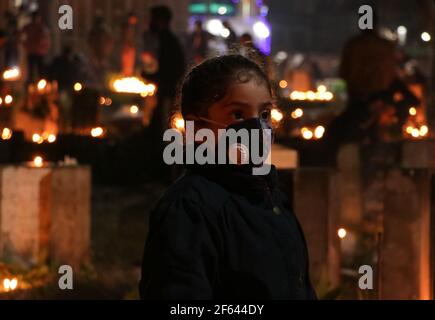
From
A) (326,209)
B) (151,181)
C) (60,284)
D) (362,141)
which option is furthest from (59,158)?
(326,209)

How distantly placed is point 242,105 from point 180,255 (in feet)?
1.52

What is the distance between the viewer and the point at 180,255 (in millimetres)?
2822

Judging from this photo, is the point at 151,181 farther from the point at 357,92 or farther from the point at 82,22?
the point at 82,22

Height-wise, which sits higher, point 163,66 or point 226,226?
point 163,66

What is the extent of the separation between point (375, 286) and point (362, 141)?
686 cm

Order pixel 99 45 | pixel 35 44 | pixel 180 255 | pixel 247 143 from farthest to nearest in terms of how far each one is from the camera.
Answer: pixel 99 45
pixel 35 44
pixel 247 143
pixel 180 255

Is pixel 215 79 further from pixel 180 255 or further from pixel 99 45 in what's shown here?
pixel 99 45

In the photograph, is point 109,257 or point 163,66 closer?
point 109,257

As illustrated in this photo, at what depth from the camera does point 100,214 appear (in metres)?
11.4

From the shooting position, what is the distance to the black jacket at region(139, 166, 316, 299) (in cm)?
283

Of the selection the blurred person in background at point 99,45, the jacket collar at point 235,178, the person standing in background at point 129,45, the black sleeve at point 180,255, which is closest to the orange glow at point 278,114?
the jacket collar at point 235,178

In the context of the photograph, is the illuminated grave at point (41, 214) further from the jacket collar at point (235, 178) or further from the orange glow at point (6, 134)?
the jacket collar at point (235, 178)

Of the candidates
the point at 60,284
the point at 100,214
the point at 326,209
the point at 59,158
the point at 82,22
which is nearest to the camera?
the point at 326,209

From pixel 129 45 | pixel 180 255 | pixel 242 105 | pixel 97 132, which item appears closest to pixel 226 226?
pixel 180 255
